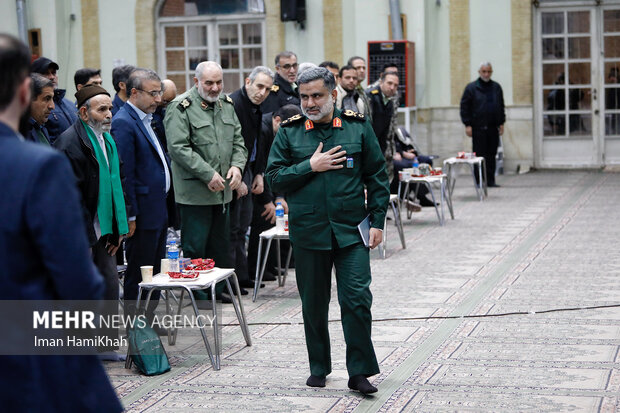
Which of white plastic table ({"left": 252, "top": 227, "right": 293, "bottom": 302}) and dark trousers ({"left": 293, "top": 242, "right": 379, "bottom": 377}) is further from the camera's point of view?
white plastic table ({"left": 252, "top": 227, "right": 293, "bottom": 302})

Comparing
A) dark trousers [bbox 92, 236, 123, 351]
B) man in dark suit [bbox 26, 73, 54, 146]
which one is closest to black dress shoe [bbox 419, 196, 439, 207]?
dark trousers [bbox 92, 236, 123, 351]

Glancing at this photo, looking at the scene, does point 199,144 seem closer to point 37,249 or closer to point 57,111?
point 57,111

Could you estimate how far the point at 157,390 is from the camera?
5.93 meters

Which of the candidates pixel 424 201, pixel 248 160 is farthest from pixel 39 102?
pixel 424 201

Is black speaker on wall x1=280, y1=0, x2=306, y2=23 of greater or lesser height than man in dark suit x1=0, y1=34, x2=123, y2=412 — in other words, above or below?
above

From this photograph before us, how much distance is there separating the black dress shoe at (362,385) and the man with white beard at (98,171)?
5.68ft

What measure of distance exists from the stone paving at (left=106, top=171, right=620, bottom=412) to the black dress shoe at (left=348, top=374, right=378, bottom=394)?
4 cm

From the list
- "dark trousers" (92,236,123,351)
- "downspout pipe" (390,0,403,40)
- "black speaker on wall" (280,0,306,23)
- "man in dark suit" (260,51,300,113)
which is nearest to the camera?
"dark trousers" (92,236,123,351)

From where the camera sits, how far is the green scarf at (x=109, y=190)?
6.43m

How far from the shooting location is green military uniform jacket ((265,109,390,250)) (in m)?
5.69

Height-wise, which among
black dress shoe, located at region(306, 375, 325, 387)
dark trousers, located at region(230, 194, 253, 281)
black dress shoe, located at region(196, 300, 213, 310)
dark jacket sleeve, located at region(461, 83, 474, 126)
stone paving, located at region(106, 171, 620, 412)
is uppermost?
dark jacket sleeve, located at region(461, 83, 474, 126)

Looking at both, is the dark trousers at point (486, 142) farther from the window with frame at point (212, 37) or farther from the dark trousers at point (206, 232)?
the dark trousers at point (206, 232)

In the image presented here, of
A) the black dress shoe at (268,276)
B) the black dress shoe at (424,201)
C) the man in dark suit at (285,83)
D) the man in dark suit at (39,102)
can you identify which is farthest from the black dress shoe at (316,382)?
the black dress shoe at (424,201)

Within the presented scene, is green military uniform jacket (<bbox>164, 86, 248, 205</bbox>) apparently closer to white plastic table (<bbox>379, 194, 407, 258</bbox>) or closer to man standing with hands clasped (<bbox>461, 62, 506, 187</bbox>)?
white plastic table (<bbox>379, 194, 407, 258</bbox>)
